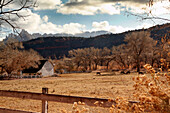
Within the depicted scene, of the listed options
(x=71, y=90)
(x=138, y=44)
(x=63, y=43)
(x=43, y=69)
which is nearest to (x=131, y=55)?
(x=138, y=44)

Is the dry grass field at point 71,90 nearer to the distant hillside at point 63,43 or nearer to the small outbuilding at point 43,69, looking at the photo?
the small outbuilding at point 43,69

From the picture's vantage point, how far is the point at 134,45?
150 feet

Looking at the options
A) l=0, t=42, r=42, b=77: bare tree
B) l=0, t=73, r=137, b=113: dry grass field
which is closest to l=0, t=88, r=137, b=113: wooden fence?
l=0, t=73, r=137, b=113: dry grass field

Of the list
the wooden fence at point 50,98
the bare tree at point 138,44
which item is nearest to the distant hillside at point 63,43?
the bare tree at point 138,44

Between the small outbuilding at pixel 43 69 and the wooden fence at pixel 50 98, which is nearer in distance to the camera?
the wooden fence at pixel 50 98

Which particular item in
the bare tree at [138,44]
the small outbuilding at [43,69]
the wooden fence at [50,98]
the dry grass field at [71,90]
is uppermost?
the bare tree at [138,44]

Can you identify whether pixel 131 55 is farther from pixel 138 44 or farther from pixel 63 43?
pixel 63 43

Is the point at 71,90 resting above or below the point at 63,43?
below

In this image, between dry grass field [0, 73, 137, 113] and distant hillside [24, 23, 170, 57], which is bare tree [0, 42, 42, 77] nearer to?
dry grass field [0, 73, 137, 113]

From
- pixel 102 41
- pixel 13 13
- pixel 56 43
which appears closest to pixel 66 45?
pixel 56 43

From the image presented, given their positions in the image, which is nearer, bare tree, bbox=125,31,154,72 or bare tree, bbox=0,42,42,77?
bare tree, bbox=0,42,42,77

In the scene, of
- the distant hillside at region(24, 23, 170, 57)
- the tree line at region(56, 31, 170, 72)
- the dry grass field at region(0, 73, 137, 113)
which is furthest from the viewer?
the distant hillside at region(24, 23, 170, 57)

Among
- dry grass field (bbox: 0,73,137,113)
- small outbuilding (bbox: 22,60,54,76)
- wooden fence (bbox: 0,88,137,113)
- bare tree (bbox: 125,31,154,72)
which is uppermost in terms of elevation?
bare tree (bbox: 125,31,154,72)

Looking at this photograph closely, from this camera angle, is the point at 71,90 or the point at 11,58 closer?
the point at 71,90
